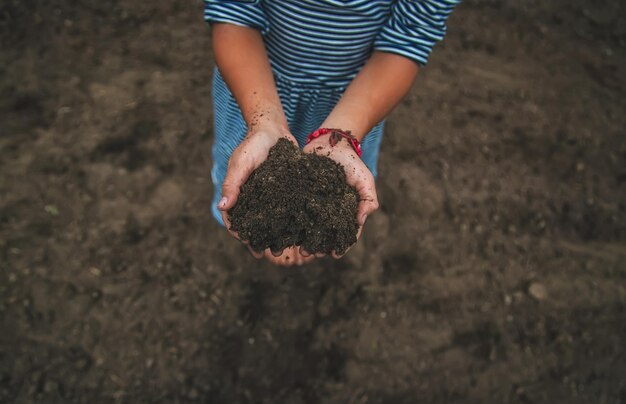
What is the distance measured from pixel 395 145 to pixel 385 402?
1749 mm

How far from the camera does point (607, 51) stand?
4109 mm

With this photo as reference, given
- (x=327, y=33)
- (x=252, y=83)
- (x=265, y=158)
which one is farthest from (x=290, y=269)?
(x=327, y=33)

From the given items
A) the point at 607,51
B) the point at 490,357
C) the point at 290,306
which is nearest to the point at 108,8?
the point at 290,306

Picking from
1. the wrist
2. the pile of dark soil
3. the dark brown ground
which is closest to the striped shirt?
the wrist

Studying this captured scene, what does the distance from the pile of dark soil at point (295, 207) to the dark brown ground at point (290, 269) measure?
1.25 meters

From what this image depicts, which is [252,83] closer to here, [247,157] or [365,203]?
[247,157]

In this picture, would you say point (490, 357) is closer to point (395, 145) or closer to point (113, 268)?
point (395, 145)

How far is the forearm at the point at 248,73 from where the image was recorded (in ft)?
5.49

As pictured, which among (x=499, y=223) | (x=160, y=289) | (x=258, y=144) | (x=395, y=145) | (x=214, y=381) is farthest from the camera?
(x=395, y=145)

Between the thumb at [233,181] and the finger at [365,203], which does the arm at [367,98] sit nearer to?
the finger at [365,203]

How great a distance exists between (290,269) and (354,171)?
1325mm

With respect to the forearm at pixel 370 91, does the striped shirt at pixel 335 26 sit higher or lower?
higher

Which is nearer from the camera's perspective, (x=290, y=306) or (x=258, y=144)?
(x=258, y=144)

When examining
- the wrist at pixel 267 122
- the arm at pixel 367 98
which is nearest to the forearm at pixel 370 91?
the arm at pixel 367 98
